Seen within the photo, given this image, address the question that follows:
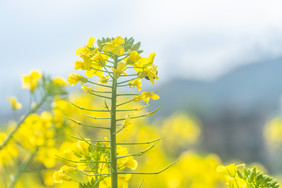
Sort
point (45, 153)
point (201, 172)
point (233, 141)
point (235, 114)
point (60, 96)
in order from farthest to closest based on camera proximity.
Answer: point (235, 114)
point (233, 141)
point (201, 172)
point (60, 96)
point (45, 153)

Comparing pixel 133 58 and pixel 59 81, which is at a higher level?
pixel 133 58

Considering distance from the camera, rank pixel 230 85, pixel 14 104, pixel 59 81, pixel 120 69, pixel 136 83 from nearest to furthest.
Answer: pixel 120 69, pixel 136 83, pixel 59 81, pixel 14 104, pixel 230 85

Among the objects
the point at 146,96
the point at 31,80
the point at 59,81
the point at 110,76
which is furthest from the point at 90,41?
the point at 31,80

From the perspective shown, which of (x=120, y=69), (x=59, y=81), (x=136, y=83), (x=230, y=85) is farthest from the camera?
(x=230, y=85)

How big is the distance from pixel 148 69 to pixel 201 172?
3.79 metres

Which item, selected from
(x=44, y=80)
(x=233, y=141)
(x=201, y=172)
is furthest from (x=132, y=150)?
(x=233, y=141)

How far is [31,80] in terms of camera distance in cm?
292

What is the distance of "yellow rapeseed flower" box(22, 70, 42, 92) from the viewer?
2.91 m

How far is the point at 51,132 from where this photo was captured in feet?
8.84

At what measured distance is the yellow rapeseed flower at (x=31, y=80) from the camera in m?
2.91

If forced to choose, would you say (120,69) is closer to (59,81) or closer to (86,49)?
(86,49)

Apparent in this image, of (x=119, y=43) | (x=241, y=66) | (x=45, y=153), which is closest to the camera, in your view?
(x=119, y=43)

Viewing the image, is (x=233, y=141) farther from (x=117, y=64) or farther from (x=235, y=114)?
(x=117, y=64)

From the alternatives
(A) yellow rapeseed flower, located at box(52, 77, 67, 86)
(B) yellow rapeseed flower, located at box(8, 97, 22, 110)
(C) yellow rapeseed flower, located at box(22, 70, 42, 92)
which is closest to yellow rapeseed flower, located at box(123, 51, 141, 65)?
(A) yellow rapeseed flower, located at box(52, 77, 67, 86)
